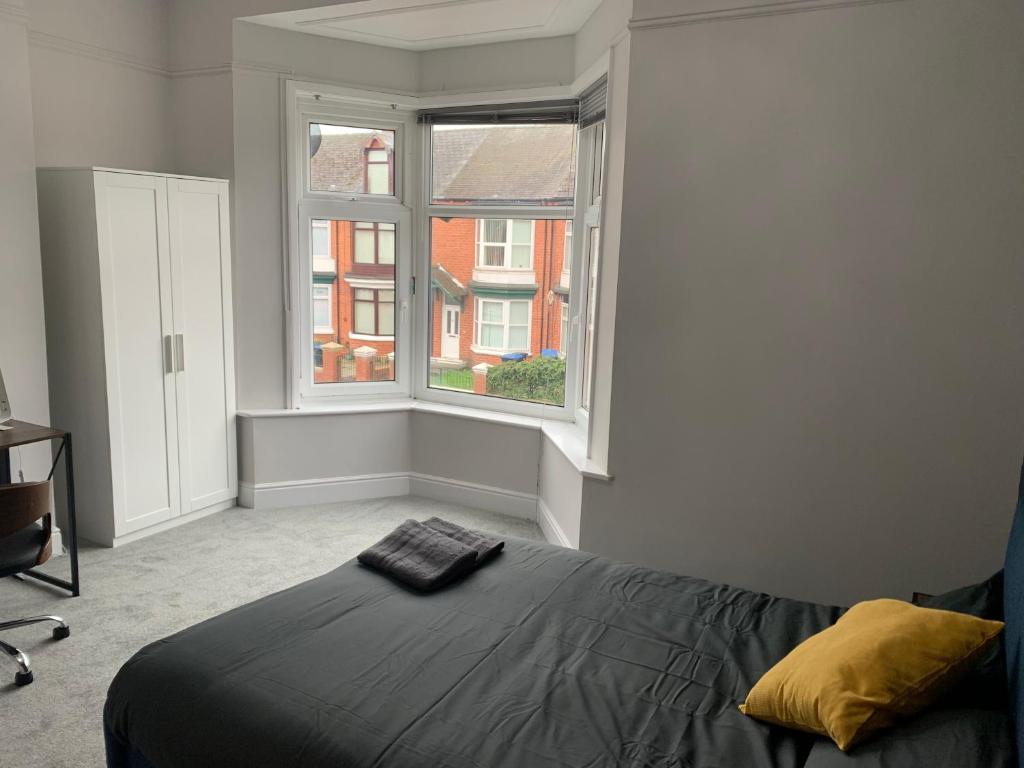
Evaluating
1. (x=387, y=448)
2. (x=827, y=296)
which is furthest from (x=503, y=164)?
(x=827, y=296)

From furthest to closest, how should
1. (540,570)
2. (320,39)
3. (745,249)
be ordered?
(320,39) → (745,249) → (540,570)

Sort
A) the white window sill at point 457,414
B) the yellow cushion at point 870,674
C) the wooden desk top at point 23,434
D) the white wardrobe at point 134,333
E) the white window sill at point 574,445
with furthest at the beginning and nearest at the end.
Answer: the white window sill at point 457,414 → the white wardrobe at point 134,333 → the white window sill at point 574,445 → the wooden desk top at point 23,434 → the yellow cushion at point 870,674

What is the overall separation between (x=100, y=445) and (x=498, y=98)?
2.79 m

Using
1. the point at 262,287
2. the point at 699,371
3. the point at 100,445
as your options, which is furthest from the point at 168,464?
the point at 699,371

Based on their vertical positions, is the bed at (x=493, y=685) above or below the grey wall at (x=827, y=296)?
below

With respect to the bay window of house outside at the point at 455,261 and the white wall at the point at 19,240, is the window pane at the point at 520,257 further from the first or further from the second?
the white wall at the point at 19,240

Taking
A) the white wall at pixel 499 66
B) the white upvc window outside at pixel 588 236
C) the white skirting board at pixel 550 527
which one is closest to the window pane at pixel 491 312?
the white upvc window outside at pixel 588 236

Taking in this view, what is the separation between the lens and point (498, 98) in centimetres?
412

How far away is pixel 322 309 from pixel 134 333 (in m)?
1.13

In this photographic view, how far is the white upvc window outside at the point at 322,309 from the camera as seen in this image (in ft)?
14.5

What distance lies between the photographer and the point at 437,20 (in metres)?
3.77

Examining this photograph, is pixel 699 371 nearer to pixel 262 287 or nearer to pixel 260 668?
pixel 260 668

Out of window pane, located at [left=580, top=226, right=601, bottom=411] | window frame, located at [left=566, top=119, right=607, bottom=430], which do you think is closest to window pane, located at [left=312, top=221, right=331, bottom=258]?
window frame, located at [left=566, top=119, right=607, bottom=430]

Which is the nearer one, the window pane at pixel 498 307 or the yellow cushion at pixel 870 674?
the yellow cushion at pixel 870 674
